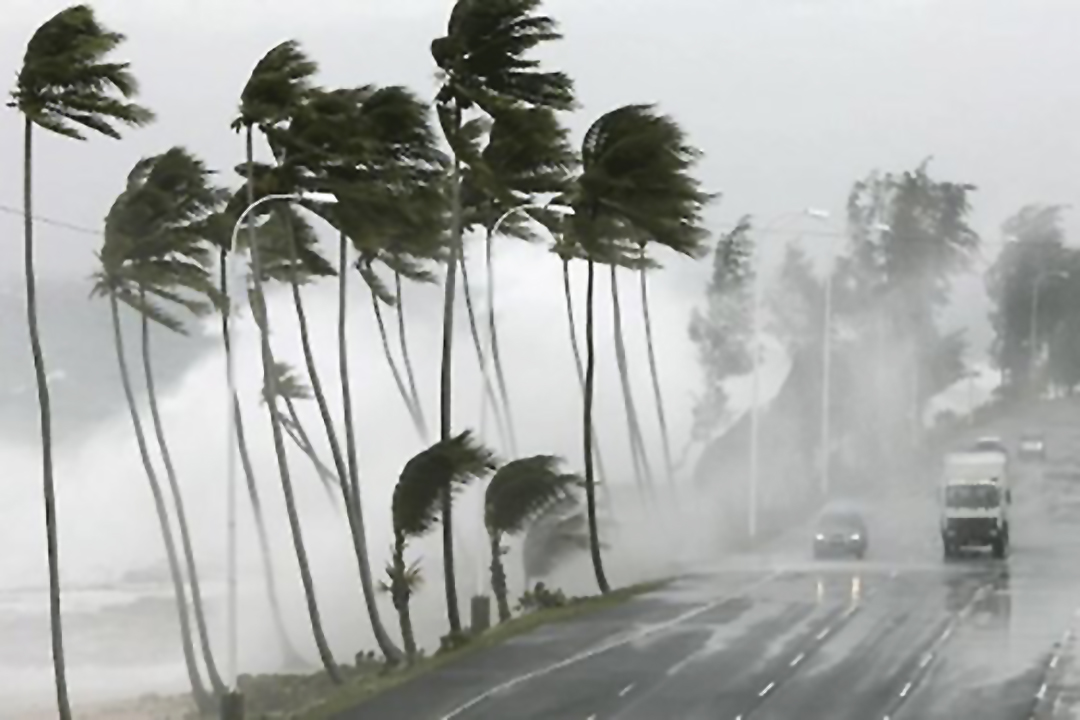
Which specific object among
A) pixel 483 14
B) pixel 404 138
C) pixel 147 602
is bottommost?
pixel 147 602

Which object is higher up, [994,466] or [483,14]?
[483,14]

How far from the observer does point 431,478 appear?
40.9 m

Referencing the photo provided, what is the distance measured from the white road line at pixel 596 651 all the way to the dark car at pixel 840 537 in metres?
11.5

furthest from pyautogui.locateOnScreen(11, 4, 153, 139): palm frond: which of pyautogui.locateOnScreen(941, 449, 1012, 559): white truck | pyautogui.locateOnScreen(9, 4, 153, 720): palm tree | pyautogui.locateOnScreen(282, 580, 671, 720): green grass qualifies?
pyautogui.locateOnScreen(941, 449, 1012, 559): white truck

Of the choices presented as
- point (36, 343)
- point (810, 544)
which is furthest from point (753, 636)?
point (810, 544)

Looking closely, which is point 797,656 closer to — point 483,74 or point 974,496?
point 483,74

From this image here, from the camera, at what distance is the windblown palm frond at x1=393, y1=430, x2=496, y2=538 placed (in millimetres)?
40375

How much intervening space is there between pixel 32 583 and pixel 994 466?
7261cm

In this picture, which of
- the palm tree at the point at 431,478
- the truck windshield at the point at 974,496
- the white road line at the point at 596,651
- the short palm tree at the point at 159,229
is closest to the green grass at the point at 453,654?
the palm tree at the point at 431,478

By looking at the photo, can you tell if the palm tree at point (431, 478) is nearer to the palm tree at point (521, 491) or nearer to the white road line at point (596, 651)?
the white road line at point (596, 651)

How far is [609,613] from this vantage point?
1916 inches

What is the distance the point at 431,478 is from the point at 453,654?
12.4ft

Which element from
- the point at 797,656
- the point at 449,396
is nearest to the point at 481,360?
the point at 449,396

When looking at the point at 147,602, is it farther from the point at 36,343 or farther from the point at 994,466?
the point at 36,343
